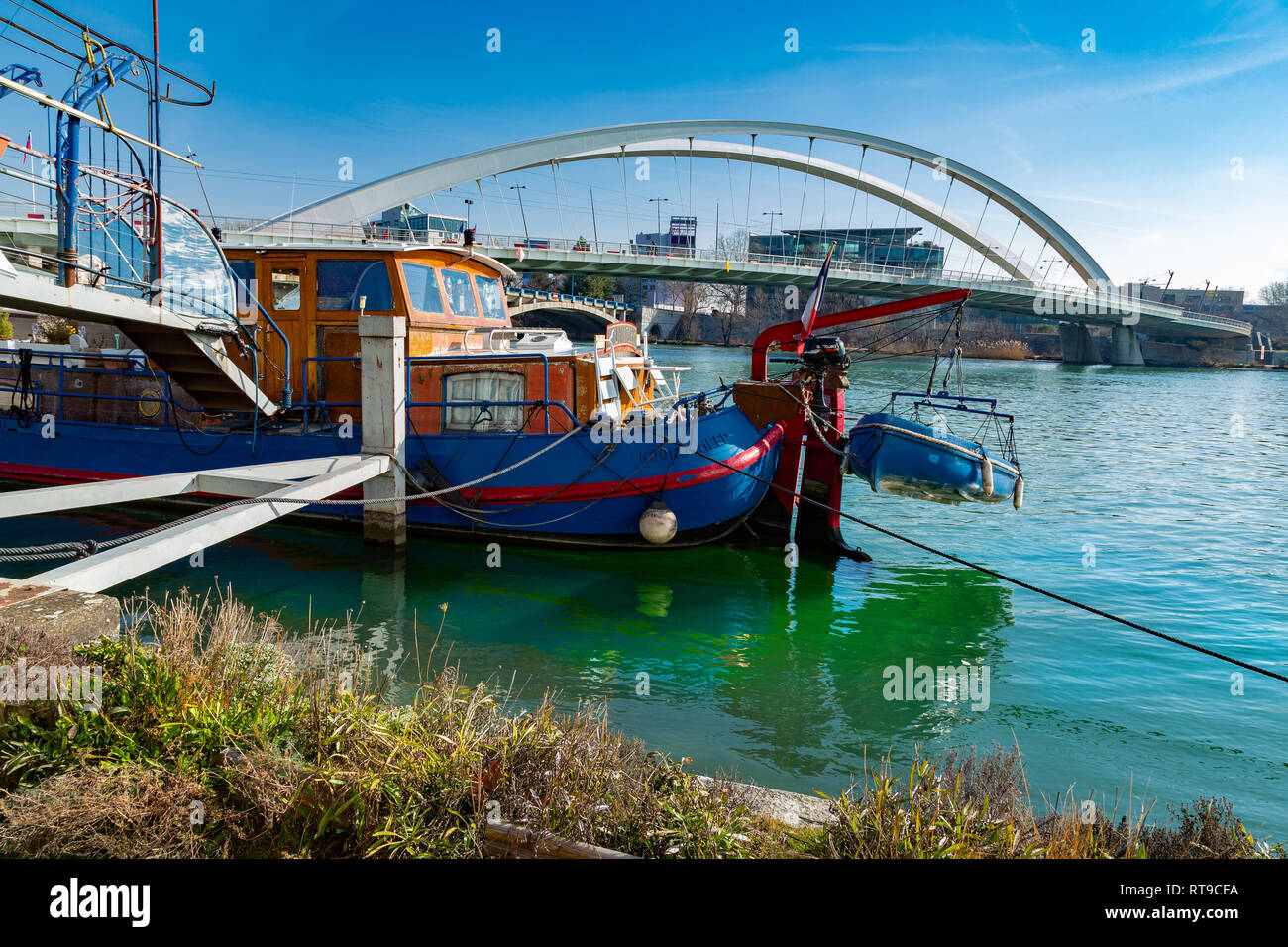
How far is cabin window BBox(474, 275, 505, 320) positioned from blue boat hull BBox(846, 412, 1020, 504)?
20.0 feet

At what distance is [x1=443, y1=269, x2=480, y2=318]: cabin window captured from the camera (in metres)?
11.1

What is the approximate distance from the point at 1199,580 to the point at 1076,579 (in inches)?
65.7

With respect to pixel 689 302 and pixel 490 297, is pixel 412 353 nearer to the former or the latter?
pixel 490 297

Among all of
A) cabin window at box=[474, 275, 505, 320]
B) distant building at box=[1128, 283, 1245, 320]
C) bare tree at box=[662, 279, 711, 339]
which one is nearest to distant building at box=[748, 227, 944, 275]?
bare tree at box=[662, 279, 711, 339]

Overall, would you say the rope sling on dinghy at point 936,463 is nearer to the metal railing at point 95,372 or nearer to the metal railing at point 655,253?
the metal railing at point 95,372

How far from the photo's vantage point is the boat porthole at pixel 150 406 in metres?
11.3

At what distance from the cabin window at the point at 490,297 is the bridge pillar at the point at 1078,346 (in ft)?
249

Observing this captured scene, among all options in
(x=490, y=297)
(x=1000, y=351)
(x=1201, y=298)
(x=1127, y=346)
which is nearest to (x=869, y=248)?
(x=1000, y=351)

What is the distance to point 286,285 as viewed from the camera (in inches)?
412

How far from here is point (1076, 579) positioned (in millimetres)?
10086

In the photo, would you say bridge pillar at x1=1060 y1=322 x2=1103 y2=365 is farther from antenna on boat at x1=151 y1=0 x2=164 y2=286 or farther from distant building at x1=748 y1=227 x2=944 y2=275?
antenna on boat at x1=151 y1=0 x2=164 y2=286

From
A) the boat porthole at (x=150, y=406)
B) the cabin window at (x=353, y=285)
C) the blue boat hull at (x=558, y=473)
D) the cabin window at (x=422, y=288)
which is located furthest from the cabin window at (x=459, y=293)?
the boat porthole at (x=150, y=406)
